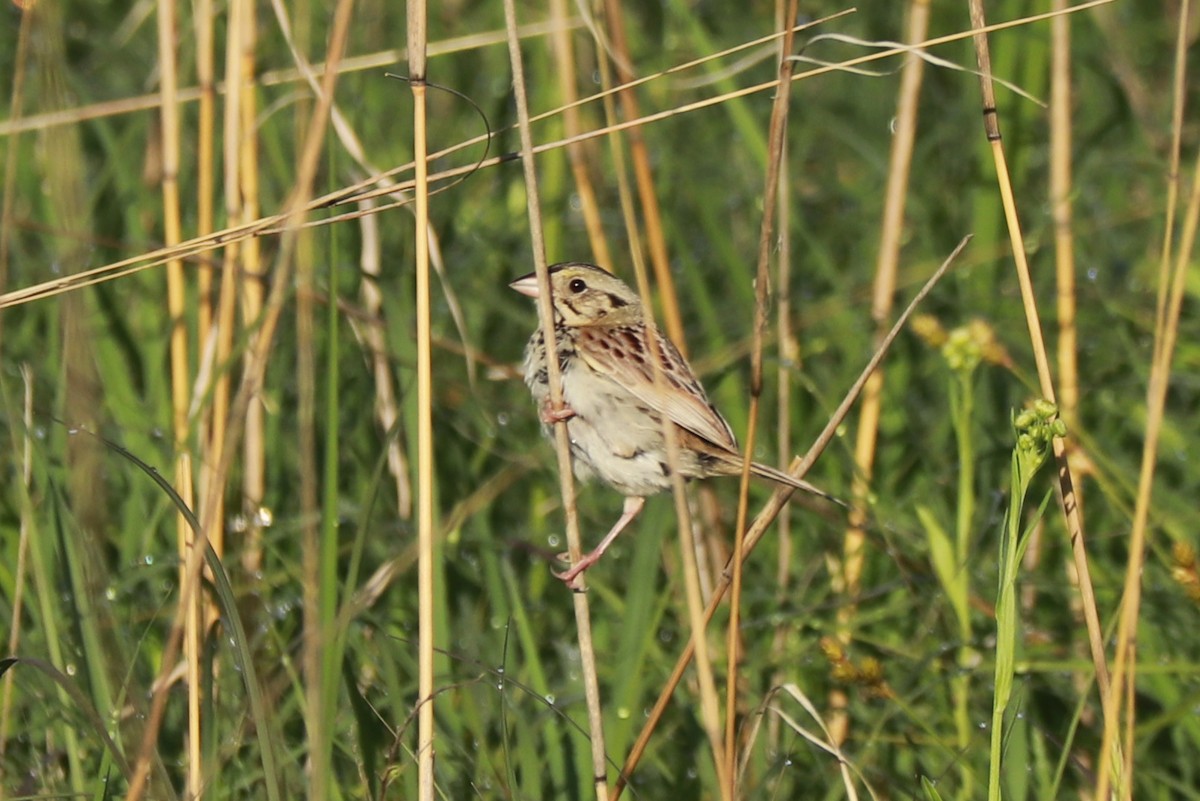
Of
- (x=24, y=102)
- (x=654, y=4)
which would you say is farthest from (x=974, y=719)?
(x=654, y=4)

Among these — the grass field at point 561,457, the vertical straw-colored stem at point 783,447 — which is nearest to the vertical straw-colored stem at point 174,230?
the grass field at point 561,457

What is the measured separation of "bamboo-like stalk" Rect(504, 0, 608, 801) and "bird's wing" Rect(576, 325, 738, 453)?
0.67 m

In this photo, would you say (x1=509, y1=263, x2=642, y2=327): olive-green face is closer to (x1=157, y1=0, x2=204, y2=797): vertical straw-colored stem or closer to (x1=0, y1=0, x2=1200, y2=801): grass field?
(x1=0, y1=0, x2=1200, y2=801): grass field

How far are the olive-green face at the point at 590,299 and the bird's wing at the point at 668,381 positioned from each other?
8.5 inches

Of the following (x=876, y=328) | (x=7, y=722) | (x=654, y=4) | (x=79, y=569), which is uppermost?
(x=654, y=4)

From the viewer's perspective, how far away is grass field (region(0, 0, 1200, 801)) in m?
1.92

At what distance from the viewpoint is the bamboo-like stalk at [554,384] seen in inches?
74.2

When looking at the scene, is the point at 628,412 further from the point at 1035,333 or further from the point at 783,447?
the point at 1035,333

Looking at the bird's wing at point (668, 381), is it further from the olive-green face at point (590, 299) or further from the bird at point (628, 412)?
the olive-green face at point (590, 299)

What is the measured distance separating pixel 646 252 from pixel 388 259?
65 centimetres

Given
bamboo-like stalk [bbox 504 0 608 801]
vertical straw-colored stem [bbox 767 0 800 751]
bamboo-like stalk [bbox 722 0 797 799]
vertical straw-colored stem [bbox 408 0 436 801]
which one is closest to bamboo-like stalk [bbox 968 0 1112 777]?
bamboo-like stalk [bbox 722 0 797 799]

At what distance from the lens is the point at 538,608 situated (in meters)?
3.04

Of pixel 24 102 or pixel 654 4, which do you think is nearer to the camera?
pixel 24 102

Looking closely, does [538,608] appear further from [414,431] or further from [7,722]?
[7,722]
